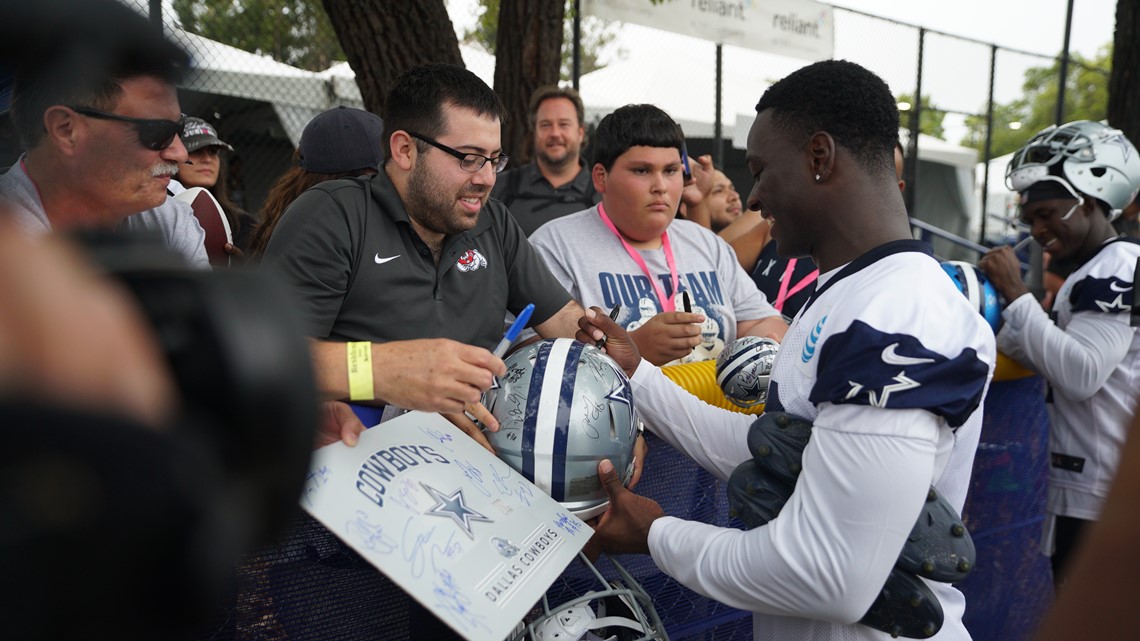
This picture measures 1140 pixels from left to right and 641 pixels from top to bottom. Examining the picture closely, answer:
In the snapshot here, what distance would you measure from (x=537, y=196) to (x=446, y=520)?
144 inches

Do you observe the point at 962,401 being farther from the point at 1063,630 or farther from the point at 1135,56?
the point at 1135,56

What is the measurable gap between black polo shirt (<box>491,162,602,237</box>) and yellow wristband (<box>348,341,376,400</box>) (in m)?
3.16

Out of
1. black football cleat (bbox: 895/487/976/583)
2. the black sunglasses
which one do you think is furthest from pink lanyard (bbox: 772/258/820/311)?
the black sunglasses

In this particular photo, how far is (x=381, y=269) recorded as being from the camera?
8.88 feet

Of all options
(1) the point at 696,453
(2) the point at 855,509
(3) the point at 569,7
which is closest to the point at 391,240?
(1) the point at 696,453

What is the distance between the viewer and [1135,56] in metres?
8.69

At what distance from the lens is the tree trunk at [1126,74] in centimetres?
863

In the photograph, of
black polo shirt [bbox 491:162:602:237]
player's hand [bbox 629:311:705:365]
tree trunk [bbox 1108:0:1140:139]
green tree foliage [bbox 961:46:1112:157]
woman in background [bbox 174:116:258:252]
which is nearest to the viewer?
player's hand [bbox 629:311:705:365]

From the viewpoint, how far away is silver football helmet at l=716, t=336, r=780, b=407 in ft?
9.81

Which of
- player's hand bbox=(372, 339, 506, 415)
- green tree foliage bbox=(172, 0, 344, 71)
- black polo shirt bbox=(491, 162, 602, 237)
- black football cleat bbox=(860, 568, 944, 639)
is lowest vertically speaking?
black football cleat bbox=(860, 568, 944, 639)

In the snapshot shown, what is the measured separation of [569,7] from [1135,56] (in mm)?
5831
